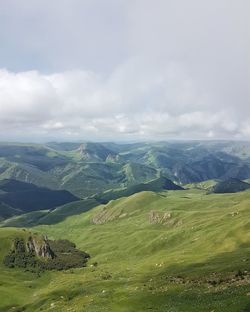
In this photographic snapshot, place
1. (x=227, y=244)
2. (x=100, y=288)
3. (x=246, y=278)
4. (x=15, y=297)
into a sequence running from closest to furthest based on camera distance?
(x=246, y=278), (x=100, y=288), (x=15, y=297), (x=227, y=244)

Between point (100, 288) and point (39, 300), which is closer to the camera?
point (100, 288)

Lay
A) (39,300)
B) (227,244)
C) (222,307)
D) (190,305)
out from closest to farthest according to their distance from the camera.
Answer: (222,307), (190,305), (39,300), (227,244)

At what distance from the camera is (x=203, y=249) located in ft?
654

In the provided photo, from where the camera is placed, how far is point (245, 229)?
199m

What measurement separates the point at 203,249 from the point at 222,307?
13795 centimetres

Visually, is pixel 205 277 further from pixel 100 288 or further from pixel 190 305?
pixel 100 288

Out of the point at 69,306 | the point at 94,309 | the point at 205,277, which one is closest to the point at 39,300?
the point at 69,306

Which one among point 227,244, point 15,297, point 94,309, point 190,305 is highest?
point 190,305

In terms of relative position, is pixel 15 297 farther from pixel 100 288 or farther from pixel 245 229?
pixel 245 229

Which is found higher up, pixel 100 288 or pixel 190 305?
pixel 190 305

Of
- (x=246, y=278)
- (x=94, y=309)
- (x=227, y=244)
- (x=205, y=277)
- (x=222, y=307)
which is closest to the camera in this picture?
(x=222, y=307)

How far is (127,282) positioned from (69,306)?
26487 millimetres

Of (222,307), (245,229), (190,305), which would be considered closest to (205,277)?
(190,305)

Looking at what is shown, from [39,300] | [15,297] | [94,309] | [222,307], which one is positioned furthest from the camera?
[15,297]
